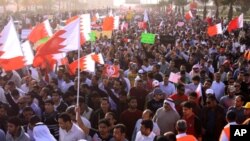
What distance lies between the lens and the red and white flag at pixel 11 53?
10.4 metres

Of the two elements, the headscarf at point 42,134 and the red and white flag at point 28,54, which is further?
the red and white flag at point 28,54

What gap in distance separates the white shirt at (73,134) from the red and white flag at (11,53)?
3776 millimetres

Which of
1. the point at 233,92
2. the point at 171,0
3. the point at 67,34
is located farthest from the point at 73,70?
the point at 171,0

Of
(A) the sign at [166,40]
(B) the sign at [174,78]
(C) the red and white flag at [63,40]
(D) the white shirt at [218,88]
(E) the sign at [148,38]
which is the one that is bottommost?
(A) the sign at [166,40]

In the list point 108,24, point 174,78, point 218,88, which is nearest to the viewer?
point 218,88

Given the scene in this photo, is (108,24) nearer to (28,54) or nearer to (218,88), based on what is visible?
(28,54)

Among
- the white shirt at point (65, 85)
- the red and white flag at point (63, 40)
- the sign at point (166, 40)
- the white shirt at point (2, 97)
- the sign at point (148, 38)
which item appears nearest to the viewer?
the red and white flag at point (63, 40)

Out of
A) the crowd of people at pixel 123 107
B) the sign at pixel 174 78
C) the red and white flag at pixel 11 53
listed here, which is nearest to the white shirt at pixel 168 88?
the crowd of people at pixel 123 107

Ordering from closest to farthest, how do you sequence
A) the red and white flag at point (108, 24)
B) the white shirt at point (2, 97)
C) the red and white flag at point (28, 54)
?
1. the white shirt at point (2, 97)
2. the red and white flag at point (28, 54)
3. the red and white flag at point (108, 24)

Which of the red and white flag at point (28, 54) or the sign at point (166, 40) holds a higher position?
the red and white flag at point (28, 54)

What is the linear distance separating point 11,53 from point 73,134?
159 inches

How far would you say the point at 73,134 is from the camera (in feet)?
22.9

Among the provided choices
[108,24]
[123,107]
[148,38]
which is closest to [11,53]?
[123,107]

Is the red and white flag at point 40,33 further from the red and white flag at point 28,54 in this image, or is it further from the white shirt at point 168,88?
the white shirt at point 168,88
